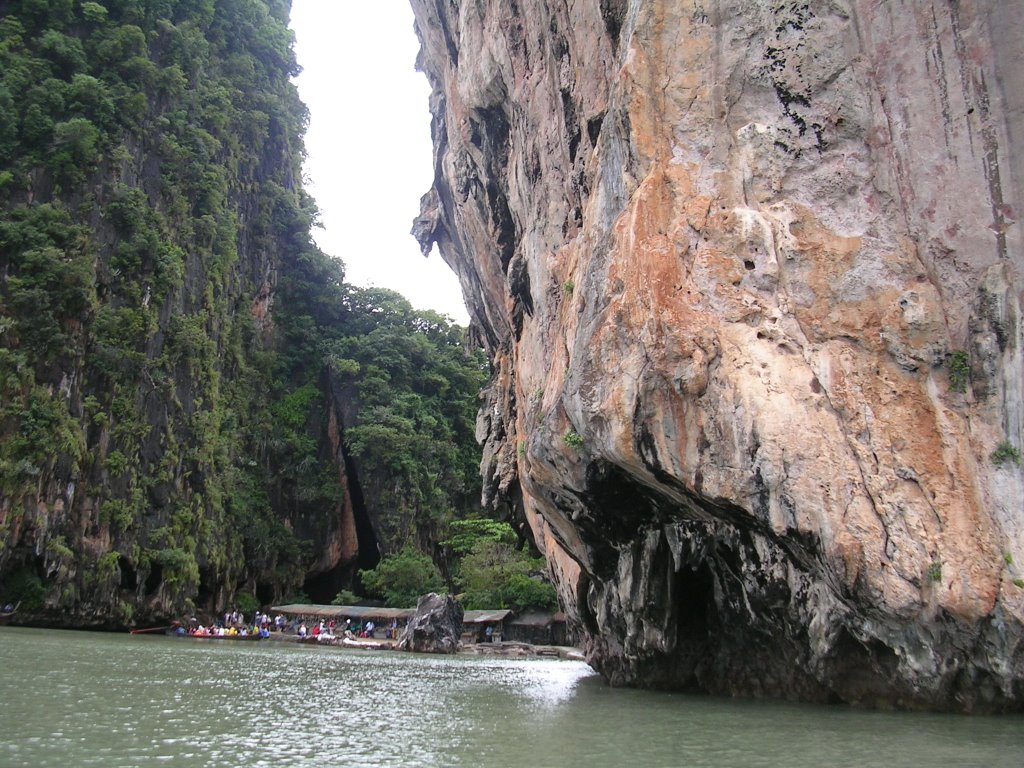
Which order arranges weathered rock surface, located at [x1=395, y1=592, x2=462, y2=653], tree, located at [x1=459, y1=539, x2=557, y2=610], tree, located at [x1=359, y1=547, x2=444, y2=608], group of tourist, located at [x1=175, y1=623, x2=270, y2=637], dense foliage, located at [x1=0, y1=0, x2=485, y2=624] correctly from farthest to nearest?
tree, located at [x1=359, y1=547, x2=444, y2=608]
tree, located at [x1=459, y1=539, x2=557, y2=610]
group of tourist, located at [x1=175, y1=623, x2=270, y2=637]
weathered rock surface, located at [x1=395, y1=592, x2=462, y2=653]
dense foliage, located at [x1=0, y1=0, x2=485, y2=624]

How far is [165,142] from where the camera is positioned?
31.9m

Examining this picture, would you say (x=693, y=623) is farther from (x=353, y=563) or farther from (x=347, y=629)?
(x=353, y=563)

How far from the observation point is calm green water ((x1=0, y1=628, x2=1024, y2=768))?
248 inches

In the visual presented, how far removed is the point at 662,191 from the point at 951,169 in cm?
341

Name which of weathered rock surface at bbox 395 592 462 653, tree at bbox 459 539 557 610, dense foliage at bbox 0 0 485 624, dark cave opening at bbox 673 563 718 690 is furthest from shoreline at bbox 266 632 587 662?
dark cave opening at bbox 673 563 718 690

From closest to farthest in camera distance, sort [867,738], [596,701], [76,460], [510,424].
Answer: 1. [867,738]
2. [596,701]
3. [510,424]
4. [76,460]

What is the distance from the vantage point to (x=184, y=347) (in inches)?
1213

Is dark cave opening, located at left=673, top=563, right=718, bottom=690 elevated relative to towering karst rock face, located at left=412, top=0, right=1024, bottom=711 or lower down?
lower down

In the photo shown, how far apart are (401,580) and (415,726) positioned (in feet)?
86.5

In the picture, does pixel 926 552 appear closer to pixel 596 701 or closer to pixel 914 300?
pixel 914 300

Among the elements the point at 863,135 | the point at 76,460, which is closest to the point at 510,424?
the point at 863,135

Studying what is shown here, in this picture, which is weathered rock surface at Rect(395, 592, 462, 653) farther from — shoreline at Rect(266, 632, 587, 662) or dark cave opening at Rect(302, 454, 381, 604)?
dark cave opening at Rect(302, 454, 381, 604)

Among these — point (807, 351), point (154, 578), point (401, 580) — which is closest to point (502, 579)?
point (401, 580)

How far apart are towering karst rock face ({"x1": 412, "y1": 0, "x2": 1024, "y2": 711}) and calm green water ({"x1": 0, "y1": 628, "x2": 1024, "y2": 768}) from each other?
1.26 m
